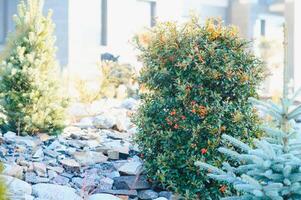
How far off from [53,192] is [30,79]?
212cm

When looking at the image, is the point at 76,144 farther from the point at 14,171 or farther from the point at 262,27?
the point at 262,27

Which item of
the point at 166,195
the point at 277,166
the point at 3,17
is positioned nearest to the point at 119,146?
the point at 166,195

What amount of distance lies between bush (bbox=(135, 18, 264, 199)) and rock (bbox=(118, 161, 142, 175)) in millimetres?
182

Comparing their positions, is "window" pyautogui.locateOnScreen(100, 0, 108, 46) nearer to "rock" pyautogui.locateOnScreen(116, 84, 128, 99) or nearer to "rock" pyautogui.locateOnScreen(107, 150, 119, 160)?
"rock" pyautogui.locateOnScreen(116, 84, 128, 99)

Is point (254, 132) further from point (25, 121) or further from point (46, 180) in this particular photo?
point (25, 121)

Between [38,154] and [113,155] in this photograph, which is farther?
[113,155]

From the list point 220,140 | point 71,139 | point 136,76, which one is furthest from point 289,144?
point 71,139

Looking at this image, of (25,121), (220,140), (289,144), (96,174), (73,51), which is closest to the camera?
(289,144)

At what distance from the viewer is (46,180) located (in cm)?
535

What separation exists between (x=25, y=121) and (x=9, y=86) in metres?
0.49

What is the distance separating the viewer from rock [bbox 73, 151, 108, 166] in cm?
596

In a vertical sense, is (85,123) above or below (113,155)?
above

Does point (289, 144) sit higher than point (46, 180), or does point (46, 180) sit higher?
point (289, 144)

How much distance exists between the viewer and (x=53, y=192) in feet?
16.4
